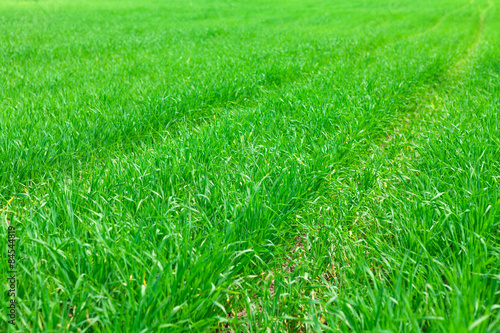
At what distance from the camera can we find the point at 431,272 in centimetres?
174

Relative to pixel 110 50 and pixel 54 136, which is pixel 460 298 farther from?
pixel 110 50

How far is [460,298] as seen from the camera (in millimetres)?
1517

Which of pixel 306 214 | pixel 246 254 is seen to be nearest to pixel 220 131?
pixel 306 214

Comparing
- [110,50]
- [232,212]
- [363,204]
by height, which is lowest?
[363,204]

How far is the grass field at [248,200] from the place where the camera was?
156cm

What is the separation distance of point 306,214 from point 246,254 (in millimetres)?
661

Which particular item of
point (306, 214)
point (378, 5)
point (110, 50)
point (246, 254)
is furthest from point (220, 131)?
point (378, 5)

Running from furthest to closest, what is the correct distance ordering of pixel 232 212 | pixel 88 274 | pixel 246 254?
pixel 232 212, pixel 246 254, pixel 88 274

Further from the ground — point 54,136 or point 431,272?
point 54,136

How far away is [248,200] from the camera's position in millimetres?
2264

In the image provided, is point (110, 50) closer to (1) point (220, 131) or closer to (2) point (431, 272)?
(1) point (220, 131)

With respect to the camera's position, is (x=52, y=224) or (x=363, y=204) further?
(x=363, y=204)

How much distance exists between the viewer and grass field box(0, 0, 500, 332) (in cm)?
156

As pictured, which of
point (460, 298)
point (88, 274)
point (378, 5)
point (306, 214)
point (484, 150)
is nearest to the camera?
point (460, 298)
